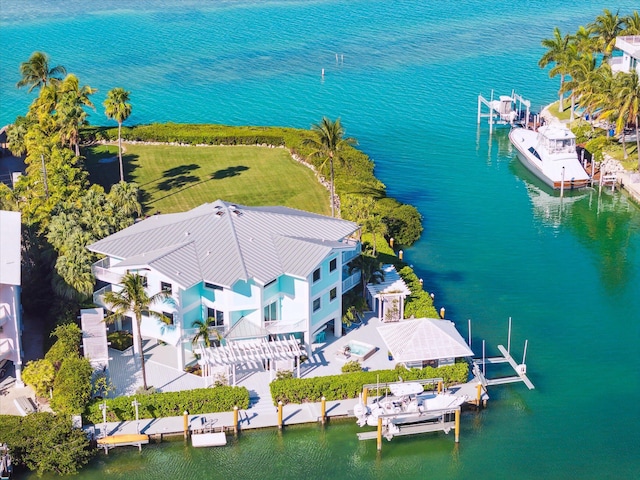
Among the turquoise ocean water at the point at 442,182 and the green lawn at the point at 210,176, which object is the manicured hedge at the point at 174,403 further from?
the green lawn at the point at 210,176

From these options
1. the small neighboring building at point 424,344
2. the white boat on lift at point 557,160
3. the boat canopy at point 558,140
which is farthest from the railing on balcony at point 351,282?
the boat canopy at point 558,140

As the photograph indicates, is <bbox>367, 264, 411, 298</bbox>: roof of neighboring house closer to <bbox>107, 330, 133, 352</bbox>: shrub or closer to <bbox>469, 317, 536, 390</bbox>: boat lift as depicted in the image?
<bbox>469, 317, 536, 390</bbox>: boat lift

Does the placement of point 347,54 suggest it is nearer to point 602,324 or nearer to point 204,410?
point 602,324

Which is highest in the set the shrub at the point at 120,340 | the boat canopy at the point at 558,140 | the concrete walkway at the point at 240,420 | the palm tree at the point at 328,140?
the palm tree at the point at 328,140

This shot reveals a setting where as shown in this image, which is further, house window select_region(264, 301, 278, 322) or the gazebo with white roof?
the gazebo with white roof

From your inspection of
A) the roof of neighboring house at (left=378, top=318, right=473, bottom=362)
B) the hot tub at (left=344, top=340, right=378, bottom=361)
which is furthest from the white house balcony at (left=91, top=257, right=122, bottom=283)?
the roof of neighboring house at (left=378, top=318, right=473, bottom=362)

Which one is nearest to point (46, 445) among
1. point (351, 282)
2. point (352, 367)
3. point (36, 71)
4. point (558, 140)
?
point (352, 367)
